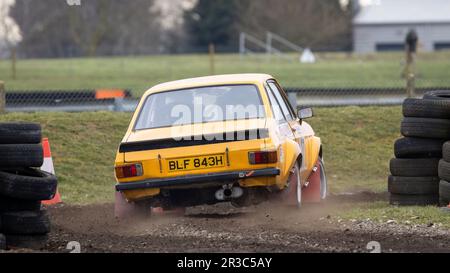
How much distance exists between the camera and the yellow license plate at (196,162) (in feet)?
30.1

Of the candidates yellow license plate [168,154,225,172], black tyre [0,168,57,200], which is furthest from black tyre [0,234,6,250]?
yellow license plate [168,154,225,172]

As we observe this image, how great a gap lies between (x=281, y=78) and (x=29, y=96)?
13004 mm

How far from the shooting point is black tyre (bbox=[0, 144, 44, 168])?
27.2ft

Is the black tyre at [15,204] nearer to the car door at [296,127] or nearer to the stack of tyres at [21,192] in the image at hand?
the stack of tyres at [21,192]

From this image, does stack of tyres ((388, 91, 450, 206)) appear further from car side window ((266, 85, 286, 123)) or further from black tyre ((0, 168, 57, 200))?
black tyre ((0, 168, 57, 200))

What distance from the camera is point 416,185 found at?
1100 cm

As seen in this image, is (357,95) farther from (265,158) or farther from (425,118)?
(265,158)

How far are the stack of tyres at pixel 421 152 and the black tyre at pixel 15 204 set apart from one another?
472 cm

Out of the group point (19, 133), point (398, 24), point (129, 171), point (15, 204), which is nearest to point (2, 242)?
point (15, 204)

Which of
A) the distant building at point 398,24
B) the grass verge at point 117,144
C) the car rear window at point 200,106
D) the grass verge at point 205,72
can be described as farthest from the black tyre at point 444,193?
the distant building at point 398,24

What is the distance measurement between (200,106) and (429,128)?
281 cm

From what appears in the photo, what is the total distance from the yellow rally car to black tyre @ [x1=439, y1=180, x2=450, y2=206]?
1.56 meters

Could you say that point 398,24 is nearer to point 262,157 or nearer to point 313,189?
point 313,189
